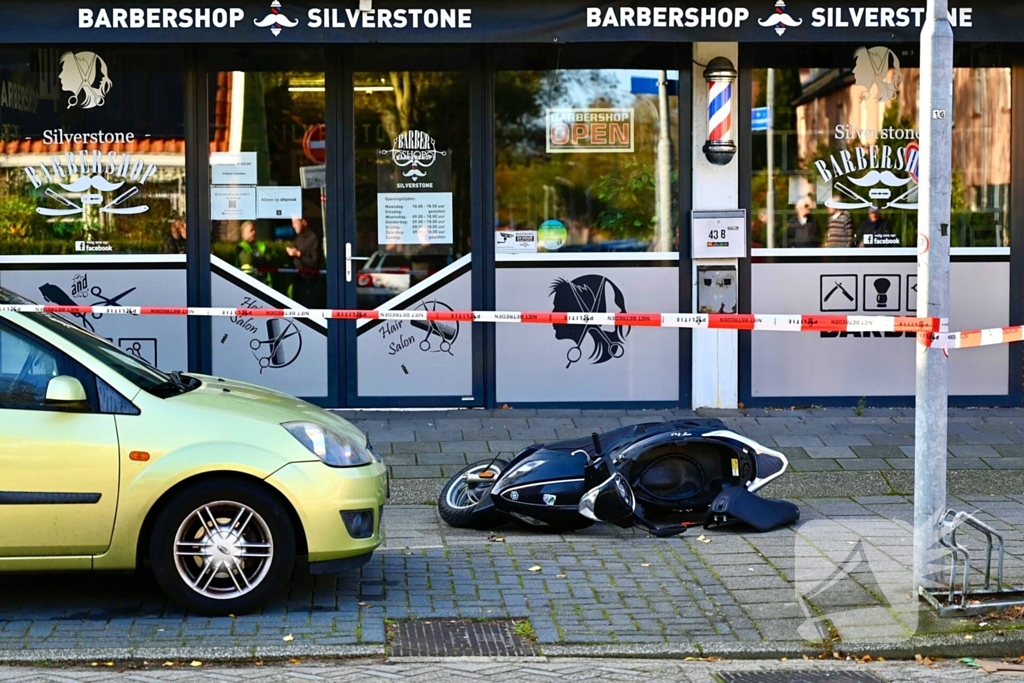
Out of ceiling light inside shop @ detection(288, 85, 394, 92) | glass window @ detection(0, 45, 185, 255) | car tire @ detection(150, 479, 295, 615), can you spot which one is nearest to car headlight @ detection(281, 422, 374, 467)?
car tire @ detection(150, 479, 295, 615)

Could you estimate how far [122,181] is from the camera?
36.3ft

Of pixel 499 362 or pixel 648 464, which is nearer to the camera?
pixel 648 464

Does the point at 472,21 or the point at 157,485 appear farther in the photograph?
the point at 472,21

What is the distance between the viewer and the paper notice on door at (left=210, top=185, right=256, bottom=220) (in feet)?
36.2

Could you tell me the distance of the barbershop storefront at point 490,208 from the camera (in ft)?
36.1

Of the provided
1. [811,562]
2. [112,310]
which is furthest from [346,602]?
[112,310]

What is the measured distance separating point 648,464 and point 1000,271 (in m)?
5.03

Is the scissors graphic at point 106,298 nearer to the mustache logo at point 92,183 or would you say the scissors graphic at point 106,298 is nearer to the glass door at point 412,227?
the mustache logo at point 92,183

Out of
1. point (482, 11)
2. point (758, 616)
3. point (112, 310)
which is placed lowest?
point (758, 616)

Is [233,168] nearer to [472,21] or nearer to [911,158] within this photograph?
[472,21]

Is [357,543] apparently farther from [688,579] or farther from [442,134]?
[442,134]

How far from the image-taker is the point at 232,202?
11039 mm

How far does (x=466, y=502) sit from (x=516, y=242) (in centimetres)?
366

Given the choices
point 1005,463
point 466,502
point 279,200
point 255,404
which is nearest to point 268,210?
point 279,200
